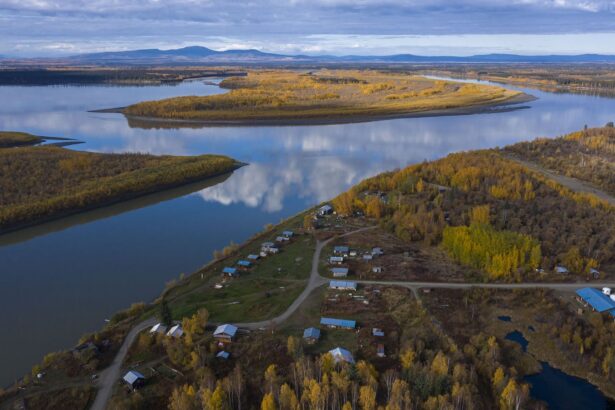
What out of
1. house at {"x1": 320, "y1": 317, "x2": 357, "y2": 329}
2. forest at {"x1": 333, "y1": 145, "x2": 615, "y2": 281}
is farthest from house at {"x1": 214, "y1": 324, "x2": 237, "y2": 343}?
forest at {"x1": 333, "y1": 145, "x2": 615, "y2": 281}

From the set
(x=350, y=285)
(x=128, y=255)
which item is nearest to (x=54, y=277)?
(x=128, y=255)

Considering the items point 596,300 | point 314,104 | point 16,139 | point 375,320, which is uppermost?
point 314,104

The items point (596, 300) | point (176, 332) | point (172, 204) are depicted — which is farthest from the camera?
point (172, 204)

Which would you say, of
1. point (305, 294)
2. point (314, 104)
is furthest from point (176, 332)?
point (314, 104)

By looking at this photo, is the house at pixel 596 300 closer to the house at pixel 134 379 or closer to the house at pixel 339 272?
the house at pixel 339 272

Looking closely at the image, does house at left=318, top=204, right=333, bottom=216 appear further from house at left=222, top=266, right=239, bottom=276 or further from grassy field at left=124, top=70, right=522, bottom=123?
grassy field at left=124, top=70, right=522, bottom=123

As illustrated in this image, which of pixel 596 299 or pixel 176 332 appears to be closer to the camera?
pixel 176 332

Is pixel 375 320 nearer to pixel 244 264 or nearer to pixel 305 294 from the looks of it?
pixel 305 294

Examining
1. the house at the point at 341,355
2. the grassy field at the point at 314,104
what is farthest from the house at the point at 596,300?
the grassy field at the point at 314,104
